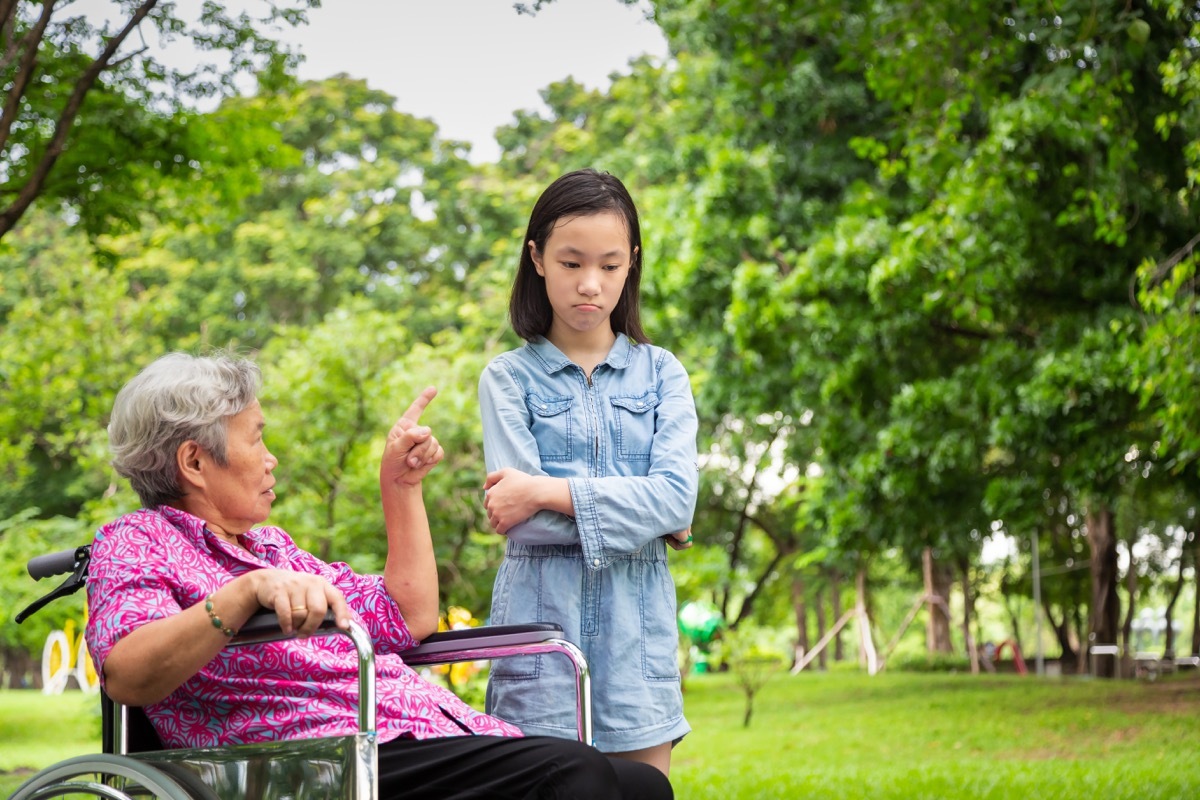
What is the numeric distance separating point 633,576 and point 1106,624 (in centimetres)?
1516

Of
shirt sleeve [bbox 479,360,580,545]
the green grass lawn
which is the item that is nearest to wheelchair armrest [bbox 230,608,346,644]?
shirt sleeve [bbox 479,360,580,545]

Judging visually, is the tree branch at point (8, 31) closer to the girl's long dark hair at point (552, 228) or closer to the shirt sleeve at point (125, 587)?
the girl's long dark hair at point (552, 228)

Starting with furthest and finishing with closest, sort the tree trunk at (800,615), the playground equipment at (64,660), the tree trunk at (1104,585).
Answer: the tree trunk at (800,615) → the tree trunk at (1104,585) → the playground equipment at (64,660)

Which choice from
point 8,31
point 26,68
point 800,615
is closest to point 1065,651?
point 800,615

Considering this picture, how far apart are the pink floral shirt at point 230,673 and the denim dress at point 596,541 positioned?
18cm

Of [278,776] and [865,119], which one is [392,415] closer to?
[865,119]

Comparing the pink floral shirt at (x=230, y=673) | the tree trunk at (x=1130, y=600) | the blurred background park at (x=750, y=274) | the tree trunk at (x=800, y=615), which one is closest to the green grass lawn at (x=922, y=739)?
the blurred background park at (x=750, y=274)

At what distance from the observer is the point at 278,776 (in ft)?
5.87

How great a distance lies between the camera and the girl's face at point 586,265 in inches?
87.8

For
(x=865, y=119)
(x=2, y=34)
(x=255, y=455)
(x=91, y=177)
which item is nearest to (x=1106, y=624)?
(x=865, y=119)

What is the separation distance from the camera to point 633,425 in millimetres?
2330

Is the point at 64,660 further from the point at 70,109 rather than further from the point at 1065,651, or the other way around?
the point at 1065,651

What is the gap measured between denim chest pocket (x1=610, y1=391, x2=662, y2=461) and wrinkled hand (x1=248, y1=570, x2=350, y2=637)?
77cm

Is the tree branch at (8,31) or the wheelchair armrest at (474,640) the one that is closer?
the wheelchair armrest at (474,640)
